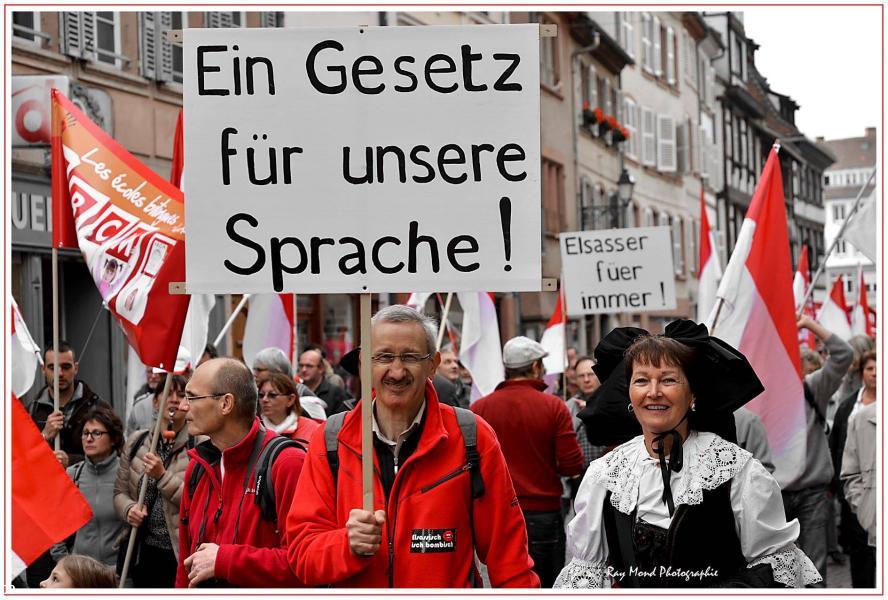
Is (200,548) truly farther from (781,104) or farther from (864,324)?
(781,104)

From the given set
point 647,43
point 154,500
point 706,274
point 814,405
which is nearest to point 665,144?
point 647,43

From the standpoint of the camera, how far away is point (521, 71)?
4531 millimetres

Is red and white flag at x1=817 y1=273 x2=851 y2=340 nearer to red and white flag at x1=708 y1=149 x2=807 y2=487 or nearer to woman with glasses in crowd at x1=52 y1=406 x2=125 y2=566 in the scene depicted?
red and white flag at x1=708 y1=149 x2=807 y2=487

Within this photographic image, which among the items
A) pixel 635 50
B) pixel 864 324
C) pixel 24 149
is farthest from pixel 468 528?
pixel 635 50

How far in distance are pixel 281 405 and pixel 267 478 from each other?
2159 mm

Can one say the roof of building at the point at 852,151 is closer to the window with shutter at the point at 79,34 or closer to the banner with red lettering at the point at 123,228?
the window with shutter at the point at 79,34

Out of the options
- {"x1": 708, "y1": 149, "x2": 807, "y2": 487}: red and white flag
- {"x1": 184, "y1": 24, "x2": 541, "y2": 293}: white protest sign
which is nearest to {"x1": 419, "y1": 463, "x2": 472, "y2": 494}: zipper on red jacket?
{"x1": 184, "y1": 24, "x2": 541, "y2": 293}: white protest sign

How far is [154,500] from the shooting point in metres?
6.89

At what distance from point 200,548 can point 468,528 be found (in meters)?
1.04

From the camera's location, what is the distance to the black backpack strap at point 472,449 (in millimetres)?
4434

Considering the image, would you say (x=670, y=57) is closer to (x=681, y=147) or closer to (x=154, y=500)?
(x=681, y=147)

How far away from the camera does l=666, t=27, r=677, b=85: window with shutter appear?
45.8m

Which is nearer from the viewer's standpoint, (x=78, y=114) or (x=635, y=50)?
(x=78, y=114)

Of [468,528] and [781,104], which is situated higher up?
[781,104]
